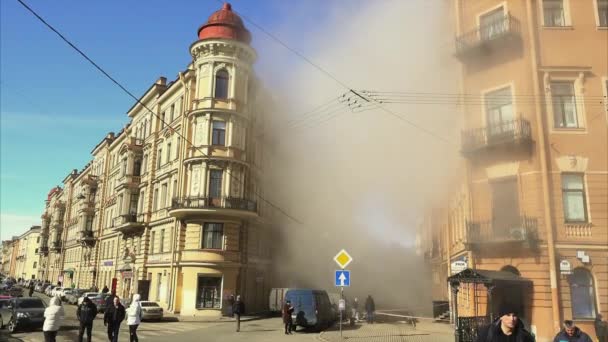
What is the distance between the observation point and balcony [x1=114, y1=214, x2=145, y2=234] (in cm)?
3925

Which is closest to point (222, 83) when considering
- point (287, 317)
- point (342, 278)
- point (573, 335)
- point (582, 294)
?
point (287, 317)

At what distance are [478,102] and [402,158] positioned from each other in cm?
683

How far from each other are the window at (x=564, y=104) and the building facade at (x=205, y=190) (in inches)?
717

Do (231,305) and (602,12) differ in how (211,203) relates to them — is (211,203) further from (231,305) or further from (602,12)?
(602,12)

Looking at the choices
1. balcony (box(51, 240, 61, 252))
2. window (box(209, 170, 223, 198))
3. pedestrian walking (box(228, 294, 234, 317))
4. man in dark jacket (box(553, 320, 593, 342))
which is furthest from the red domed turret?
balcony (box(51, 240, 61, 252))

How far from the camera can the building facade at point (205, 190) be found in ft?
100

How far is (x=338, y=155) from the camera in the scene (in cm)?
3169

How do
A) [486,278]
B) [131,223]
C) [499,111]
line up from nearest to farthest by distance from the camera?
1. [486,278]
2. [499,111]
3. [131,223]

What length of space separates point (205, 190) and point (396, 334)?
16450 mm

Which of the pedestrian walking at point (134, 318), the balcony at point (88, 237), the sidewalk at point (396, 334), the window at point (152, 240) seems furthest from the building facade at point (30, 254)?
the pedestrian walking at point (134, 318)

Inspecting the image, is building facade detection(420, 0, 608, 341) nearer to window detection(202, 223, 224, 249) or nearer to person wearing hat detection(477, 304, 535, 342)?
person wearing hat detection(477, 304, 535, 342)

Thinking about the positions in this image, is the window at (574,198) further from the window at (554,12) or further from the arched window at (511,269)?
the window at (554,12)

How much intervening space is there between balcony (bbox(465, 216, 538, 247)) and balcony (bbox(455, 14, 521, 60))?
7.26m

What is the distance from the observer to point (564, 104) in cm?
1828
